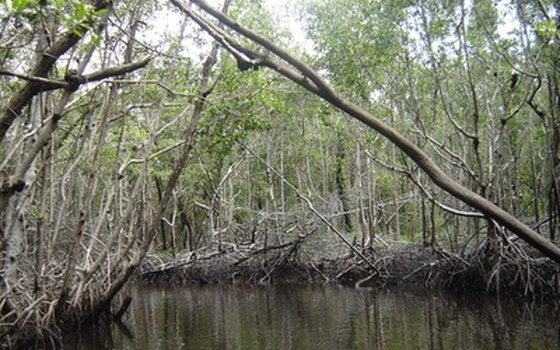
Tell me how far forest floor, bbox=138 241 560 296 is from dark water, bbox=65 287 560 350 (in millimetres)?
717

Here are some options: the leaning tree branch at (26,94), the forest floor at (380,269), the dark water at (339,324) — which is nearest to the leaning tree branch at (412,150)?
the leaning tree branch at (26,94)

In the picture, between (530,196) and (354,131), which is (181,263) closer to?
(354,131)

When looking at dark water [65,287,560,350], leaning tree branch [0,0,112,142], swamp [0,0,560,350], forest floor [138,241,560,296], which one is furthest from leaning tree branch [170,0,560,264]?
forest floor [138,241,560,296]

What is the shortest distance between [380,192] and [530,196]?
302 inches

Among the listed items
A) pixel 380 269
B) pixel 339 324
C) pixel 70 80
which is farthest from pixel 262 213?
pixel 70 80

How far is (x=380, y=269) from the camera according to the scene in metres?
14.5

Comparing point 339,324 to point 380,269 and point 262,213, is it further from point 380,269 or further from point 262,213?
point 262,213

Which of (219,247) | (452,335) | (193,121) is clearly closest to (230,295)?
(219,247)

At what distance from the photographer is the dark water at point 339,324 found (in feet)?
23.8

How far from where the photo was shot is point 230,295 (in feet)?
46.6

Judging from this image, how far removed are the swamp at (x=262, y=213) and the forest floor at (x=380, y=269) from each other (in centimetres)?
6

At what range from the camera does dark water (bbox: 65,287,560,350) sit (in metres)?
7.27

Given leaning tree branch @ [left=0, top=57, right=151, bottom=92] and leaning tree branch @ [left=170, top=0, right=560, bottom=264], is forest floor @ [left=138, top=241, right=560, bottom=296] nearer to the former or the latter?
leaning tree branch @ [left=170, top=0, right=560, bottom=264]

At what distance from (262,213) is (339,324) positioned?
8432 mm
